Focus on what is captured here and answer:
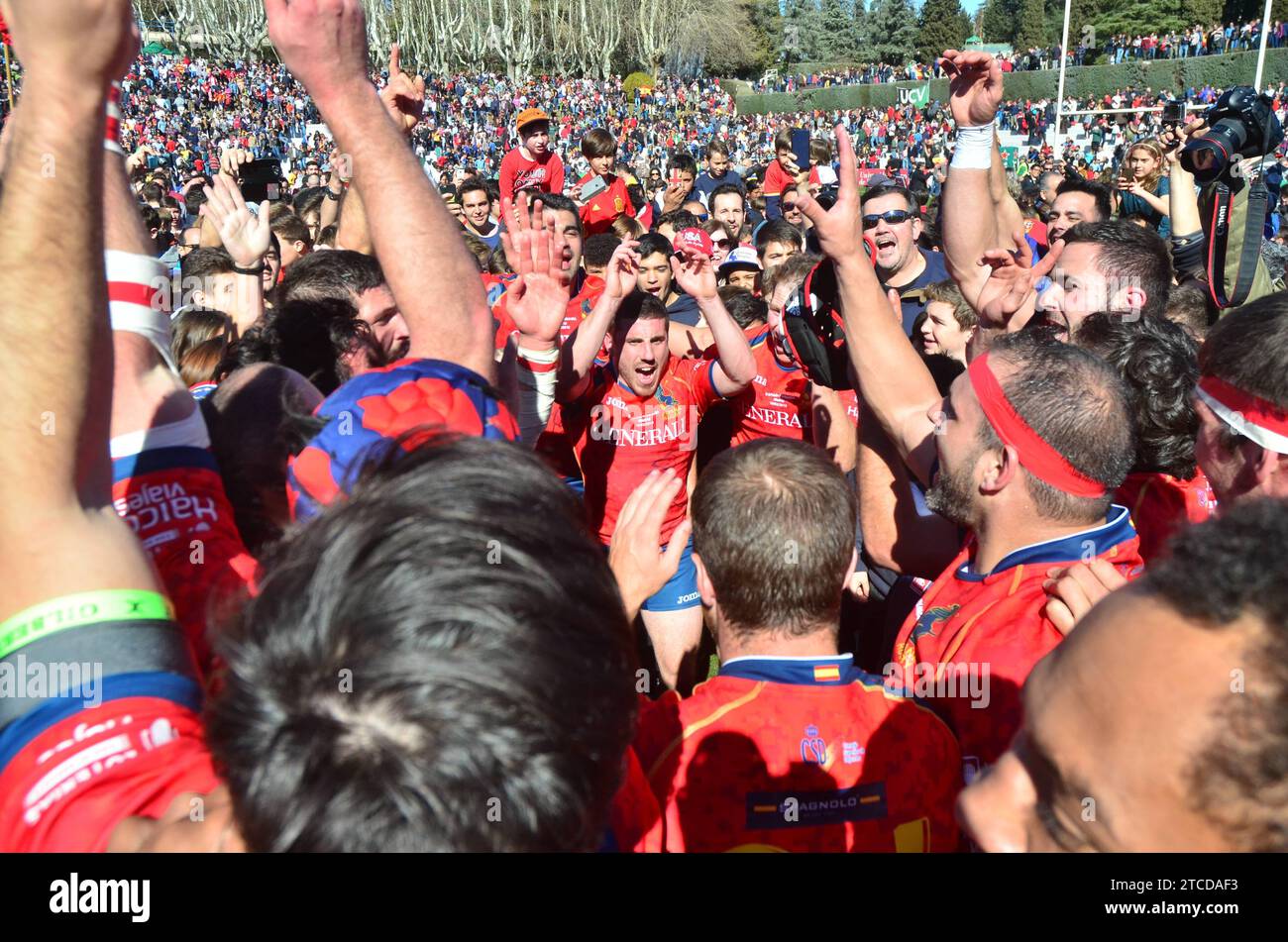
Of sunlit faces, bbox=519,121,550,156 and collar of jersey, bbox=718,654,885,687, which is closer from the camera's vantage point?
collar of jersey, bbox=718,654,885,687

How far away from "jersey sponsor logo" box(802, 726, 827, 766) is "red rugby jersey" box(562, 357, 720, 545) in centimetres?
286

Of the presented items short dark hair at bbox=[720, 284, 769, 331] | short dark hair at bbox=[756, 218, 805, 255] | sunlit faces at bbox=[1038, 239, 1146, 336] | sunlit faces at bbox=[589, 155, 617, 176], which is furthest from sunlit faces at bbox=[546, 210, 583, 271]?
sunlit faces at bbox=[589, 155, 617, 176]

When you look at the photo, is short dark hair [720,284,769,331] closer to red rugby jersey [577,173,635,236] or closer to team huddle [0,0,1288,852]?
team huddle [0,0,1288,852]

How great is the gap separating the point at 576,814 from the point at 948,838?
1.36 meters

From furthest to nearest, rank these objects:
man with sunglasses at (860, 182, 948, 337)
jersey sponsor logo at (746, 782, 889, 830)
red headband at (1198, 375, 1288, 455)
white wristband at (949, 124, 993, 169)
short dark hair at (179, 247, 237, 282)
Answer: man with sunglasses at (860, 182, 948, 337) → short dark hair at (179, 247, 237, 282) → white wristband at (949, 124, 993, 169) → red headband at (1198, 375, 1288, 455) → jersey sponsor logo at (746, 782, 889, 830)

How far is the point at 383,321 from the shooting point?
3.41m

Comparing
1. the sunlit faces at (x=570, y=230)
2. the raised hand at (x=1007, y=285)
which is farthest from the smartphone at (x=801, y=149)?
the raised hand at (x=1007, y=285)

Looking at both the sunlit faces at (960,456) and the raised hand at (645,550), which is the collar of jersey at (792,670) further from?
the sunlit faces at (960,456)

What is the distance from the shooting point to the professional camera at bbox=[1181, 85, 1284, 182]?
4820mm

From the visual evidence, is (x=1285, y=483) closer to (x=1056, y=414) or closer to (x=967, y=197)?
(x=1056, y=414)

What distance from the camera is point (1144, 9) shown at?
6150 centimetres

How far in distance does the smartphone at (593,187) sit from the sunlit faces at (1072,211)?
4786mm

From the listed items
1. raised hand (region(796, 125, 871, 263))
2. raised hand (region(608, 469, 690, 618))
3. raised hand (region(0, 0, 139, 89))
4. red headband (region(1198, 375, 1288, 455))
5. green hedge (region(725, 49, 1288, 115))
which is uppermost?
green hedge (region(725, 49, 1288, 115))
